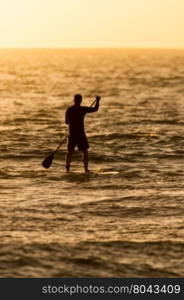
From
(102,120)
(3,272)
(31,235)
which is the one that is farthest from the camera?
(102,120)

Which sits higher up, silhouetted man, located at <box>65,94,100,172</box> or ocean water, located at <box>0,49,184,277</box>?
silhouetted man, located at <box>65,94,100,172</box>

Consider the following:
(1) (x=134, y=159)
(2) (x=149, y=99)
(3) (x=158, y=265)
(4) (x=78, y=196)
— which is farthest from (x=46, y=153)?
(2) (x=149, y=99)

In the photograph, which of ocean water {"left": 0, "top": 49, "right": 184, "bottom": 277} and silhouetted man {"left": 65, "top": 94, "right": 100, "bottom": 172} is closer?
ocean water {"left": 0, "top": 49, "right": 184, "bottom": 277}

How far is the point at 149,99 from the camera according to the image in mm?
48469

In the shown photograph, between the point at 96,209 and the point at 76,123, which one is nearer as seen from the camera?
the point at 96,209

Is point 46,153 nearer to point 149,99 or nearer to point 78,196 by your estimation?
point 78,196

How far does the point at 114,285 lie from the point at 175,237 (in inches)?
88.7

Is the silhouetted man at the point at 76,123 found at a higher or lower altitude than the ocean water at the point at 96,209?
higher

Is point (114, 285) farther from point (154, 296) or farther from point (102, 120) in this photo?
point (102, 120)

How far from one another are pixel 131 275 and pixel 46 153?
10475mm

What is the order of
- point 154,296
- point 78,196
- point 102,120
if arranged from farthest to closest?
point 102,120
point 78,196
point 154,296

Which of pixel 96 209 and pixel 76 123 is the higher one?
pixel 76 123

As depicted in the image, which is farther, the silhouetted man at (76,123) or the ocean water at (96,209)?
the silhouetted man at (76,123)

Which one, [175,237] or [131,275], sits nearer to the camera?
[131,275]
